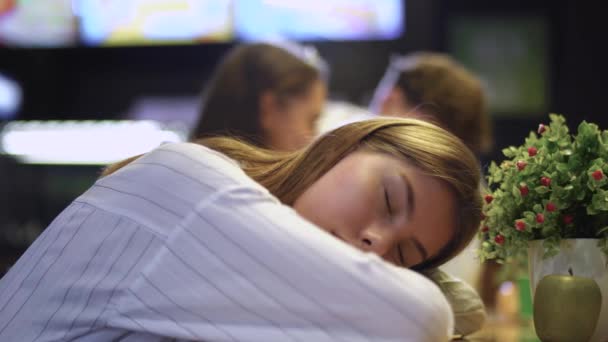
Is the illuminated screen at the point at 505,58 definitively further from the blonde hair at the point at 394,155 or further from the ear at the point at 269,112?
the blonde hair at the point at 394,155

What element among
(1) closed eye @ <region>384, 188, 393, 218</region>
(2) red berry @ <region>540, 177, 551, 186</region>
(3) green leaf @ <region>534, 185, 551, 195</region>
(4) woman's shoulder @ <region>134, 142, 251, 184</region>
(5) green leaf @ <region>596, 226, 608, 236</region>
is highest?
(4) woman's shoulder @ <region>134, 142, 251, 184</region>

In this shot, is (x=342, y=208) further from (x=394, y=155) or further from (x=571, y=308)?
(x=571, y=308)

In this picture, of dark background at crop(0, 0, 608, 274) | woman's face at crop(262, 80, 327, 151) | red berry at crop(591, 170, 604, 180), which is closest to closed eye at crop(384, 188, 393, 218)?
red berry at crop(591, 170, 604, 180)

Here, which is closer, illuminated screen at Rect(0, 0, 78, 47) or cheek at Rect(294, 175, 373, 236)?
cheek at Rect(294, 175, 373, 236)

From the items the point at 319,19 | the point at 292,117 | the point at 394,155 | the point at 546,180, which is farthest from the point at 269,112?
the point at 546,180

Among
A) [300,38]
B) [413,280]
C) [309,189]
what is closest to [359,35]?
[300,38]

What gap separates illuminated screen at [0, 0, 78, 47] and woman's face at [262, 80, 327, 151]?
1875mm

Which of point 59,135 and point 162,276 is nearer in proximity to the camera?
point 162,276

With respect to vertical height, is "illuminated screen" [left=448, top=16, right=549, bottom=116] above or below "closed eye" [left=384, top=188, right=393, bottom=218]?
below

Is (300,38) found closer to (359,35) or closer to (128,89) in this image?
(359,35)

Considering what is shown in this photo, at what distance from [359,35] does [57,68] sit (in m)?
1.68

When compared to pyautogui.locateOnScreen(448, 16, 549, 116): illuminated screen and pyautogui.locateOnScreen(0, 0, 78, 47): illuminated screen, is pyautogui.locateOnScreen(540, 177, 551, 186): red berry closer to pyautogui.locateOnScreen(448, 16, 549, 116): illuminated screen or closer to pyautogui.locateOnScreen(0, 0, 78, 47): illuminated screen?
pyautogui.locateOnScreen(448, 16, 549, 116): illuminated screen

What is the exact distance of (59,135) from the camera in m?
4.23

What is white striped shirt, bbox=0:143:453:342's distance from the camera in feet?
2.94
